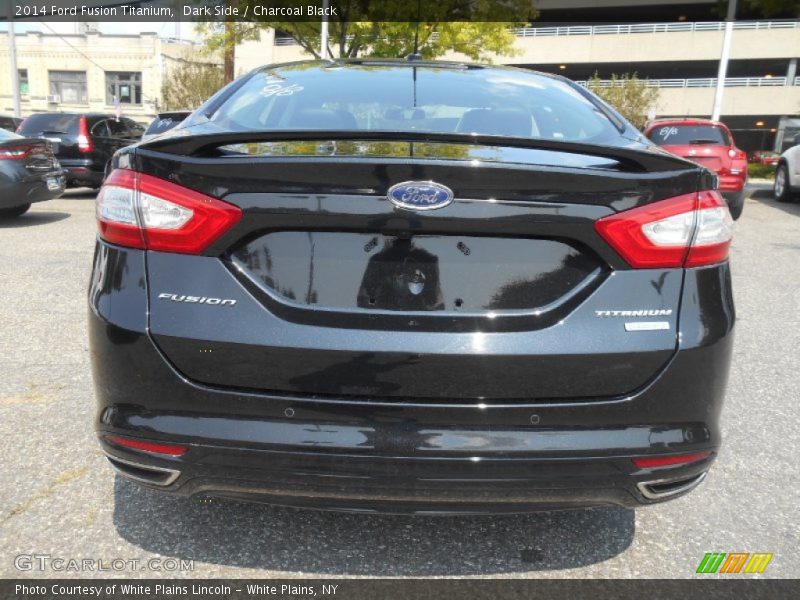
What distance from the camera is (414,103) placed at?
2.78m

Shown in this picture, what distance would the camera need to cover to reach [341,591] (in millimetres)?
2227

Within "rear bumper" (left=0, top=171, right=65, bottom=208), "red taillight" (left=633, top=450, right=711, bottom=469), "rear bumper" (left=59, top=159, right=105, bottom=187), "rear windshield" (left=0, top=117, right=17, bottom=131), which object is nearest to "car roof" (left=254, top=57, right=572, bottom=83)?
"red taillight" (left=633, top=450, right=711, bottom=469)

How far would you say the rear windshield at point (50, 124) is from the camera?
14.4 meters

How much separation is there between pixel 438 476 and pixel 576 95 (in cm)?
190

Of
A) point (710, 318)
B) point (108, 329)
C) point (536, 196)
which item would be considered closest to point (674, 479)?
point (710, 318)

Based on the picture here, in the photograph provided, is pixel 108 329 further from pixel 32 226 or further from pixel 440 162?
pixel 32 226

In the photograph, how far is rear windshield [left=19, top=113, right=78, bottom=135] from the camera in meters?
14.4

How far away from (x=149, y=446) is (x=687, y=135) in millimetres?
12265

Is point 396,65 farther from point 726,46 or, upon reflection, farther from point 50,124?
point 726,46

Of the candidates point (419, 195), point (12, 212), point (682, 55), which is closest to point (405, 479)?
point (419, 195)

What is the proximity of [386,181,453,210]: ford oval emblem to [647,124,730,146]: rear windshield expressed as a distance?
1149 cm

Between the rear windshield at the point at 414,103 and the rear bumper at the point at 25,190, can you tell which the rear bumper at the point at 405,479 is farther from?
the rear bumper at the point at 25,190

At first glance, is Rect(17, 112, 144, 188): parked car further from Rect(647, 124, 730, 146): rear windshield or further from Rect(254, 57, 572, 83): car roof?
Rect(254, 57, 572, 83): car roof

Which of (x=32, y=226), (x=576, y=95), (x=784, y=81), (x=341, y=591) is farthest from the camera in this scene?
(x=784, y=81)
